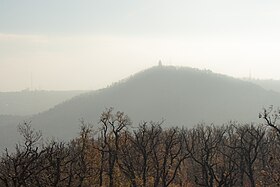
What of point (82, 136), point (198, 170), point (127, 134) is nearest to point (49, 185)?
point (82, 136)

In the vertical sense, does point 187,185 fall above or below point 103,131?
below

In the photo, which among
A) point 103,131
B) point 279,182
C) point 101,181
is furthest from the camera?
point 103,131

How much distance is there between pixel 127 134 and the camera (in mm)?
57531

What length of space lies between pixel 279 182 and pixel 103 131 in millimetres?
33555

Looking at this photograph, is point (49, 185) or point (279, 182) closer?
point (279, 182)

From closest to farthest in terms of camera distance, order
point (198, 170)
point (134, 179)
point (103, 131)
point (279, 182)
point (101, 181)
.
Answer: point (279, 182) < point (134, 179) < point (101, 181) < point (103, 131) < point (198, 170)

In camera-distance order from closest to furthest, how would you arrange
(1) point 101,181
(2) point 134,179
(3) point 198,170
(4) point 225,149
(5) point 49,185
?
(5) point 49,185 → (2) point 134,179 → (1) point 101,181 → (3) point 198,170 → (4) point 225,149

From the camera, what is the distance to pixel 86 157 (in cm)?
5456

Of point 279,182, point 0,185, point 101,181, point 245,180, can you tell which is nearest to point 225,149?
point 245,180

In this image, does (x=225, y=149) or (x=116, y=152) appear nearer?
(x=116, y=152)

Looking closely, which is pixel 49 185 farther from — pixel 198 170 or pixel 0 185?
pixel 198 170

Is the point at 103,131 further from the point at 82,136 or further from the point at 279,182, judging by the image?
the point at 279,182

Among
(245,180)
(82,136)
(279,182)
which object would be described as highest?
(82,136)

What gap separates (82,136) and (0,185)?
17.3 meters
